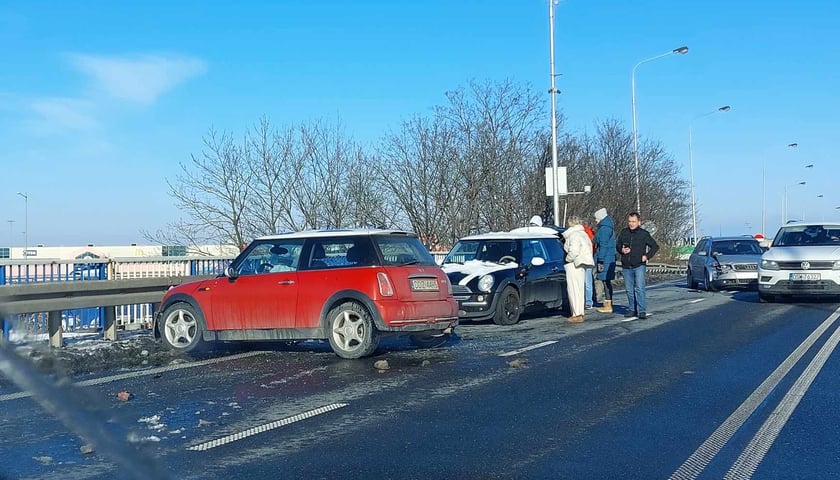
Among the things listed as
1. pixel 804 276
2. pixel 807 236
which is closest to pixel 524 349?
pixel 804 276

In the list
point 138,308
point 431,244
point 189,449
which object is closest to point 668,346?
point 189,449

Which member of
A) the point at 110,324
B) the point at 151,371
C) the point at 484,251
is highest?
the point at 484,251

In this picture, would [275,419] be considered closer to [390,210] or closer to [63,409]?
[63,409]

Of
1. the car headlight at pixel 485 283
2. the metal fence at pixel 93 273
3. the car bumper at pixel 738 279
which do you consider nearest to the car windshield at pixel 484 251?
the car headlight at pixel 485 283

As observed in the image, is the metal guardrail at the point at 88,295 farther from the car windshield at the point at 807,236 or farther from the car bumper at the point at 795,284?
the car windshield at the point at 807,236

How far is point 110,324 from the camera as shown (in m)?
12.3

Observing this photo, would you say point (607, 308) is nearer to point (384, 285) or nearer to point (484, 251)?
point (484, 251)

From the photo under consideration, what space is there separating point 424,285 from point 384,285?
0.62 metres

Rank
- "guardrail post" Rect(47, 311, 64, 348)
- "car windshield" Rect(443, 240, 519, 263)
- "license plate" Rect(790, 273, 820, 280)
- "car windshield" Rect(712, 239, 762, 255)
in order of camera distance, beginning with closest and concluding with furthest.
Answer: "guardrail post" Rect(47, 311, 64, 348) → "car windshield" Rect(443, 240, 519, 263) → "license plate" Rect(790, 273, 820, 280) → "car windshield" Rect(712, 239, 762, 255)

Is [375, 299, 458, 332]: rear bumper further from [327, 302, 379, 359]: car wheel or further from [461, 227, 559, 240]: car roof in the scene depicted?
[461, 227, 559, 240]: car roof

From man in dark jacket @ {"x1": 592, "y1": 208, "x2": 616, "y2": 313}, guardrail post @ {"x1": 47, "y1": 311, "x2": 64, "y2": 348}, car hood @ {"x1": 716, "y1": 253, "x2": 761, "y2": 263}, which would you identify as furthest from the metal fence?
car hood @ {"x1": 716, "y1": 253, "x2": 761, "y2": 263}

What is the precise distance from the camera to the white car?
1695cm

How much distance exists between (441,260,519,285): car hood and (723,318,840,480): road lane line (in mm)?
5833

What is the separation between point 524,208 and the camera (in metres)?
29.8
